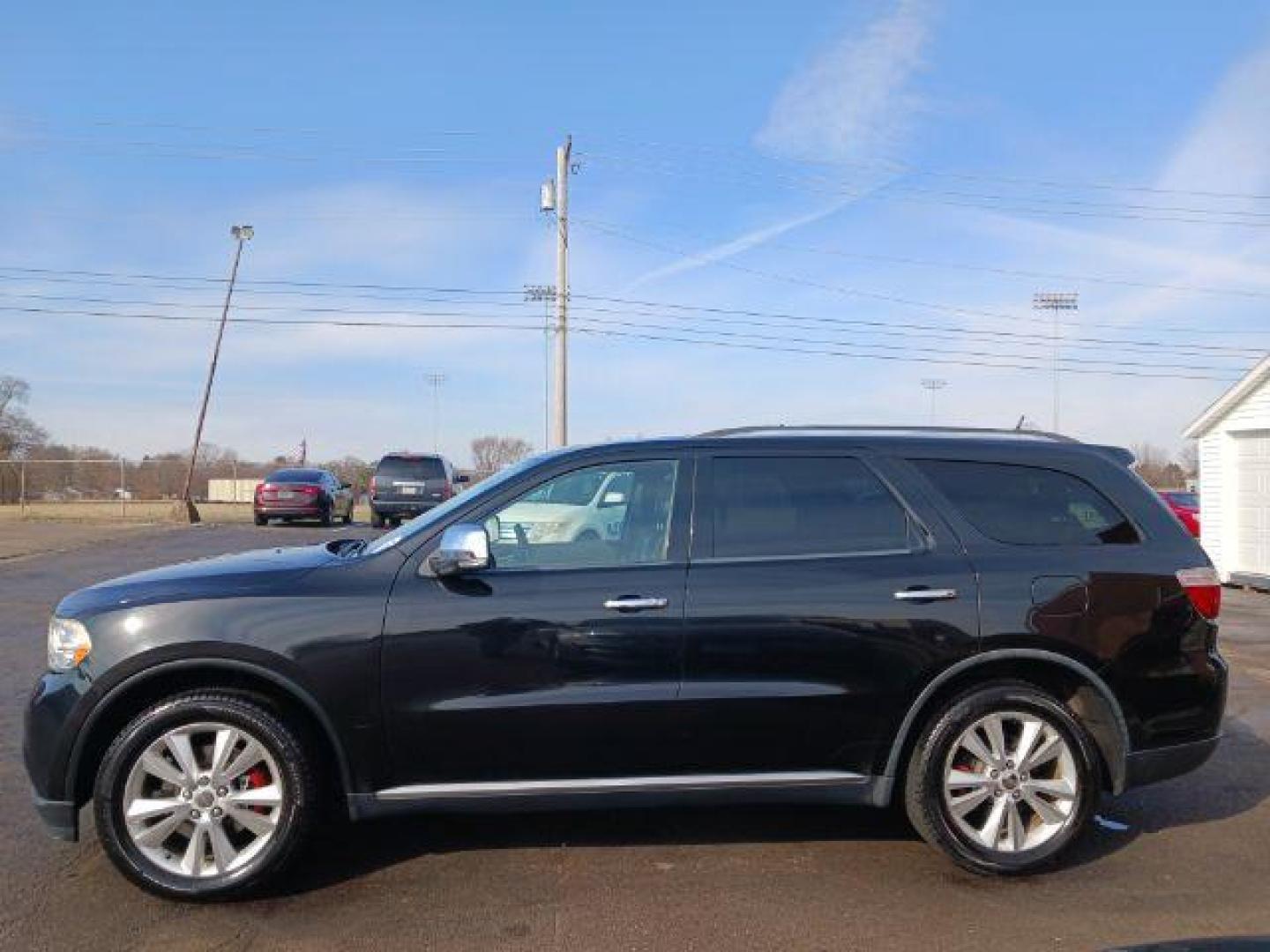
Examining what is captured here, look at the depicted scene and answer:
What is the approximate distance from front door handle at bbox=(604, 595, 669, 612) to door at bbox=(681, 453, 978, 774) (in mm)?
136

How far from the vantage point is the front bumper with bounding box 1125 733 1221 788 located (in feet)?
14.4

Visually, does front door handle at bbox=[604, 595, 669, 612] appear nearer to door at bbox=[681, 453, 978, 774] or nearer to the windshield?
door at bbox=[681, 453, 978, 774]

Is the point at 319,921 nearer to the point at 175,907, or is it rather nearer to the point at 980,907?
the point at 175,907

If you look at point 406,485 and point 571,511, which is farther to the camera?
point 406,485

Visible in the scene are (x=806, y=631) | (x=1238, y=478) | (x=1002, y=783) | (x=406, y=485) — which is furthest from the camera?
(x=406, y=485)

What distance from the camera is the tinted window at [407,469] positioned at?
2373cm

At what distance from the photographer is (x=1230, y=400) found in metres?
17.5

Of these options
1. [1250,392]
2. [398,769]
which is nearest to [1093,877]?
[398,769]

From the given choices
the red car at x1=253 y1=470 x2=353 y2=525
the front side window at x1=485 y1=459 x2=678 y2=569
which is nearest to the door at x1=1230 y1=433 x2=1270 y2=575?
the front side window at x1=485 y1=459 x2=678 y2=569

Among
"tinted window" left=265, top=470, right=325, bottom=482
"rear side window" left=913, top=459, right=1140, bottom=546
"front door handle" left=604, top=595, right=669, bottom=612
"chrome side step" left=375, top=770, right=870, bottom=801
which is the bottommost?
"chrome side step" left=375, top=770, right=870, bottom=801

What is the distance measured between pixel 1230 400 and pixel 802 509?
15.9m

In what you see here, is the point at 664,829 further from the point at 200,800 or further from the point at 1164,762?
the point at 1164,762

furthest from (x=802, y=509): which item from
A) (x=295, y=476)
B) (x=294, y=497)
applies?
(x=295, y=476)

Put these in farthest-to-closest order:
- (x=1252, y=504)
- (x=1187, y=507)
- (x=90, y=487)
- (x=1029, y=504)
Answer: 1. (x=90, y=487)
2. (x=1187, y=507)
3. (x=1252, y=504)
4. (x=1029, y=504)
